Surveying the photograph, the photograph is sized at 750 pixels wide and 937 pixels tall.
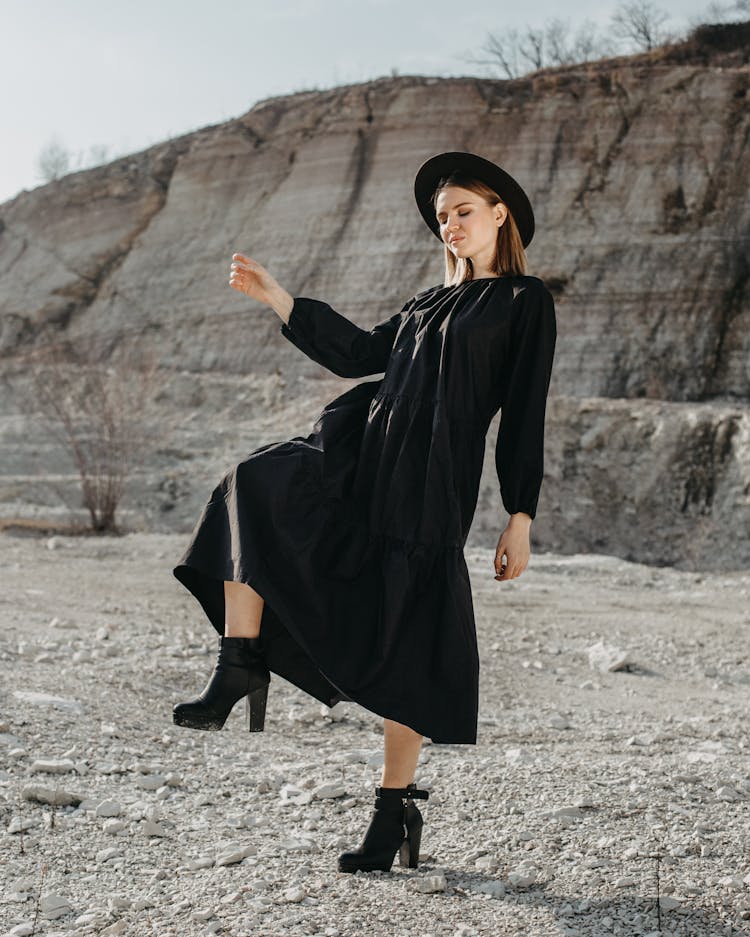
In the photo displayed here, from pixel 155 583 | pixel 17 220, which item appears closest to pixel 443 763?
pixel 155 583

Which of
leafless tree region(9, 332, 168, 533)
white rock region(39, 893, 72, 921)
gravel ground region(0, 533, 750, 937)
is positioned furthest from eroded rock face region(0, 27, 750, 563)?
white rock region(39, 893, 72, 921)

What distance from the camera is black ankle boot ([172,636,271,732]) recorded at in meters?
2.82

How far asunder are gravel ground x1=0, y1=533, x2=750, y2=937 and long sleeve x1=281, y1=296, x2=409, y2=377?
1.49 m

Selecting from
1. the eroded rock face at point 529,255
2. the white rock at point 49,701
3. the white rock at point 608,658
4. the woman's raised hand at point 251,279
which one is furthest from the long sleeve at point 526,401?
the eroded rock face at point 529,255

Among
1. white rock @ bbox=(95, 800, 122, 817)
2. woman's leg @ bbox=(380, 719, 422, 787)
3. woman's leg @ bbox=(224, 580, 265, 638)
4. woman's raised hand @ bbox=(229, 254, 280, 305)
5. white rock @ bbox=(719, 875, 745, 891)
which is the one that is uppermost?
woman's raised hand @ bbox=(229, 254, 280, 305)

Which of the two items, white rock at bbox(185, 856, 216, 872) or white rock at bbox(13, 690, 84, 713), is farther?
white rock at bbox(13, 690, 84, 713)

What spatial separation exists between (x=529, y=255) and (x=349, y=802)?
1693cm

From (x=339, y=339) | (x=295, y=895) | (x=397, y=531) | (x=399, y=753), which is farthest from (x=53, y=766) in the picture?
(x=339, y=339)

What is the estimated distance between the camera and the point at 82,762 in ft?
12.8

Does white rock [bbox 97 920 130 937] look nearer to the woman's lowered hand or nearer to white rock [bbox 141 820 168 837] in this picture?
white rock [bbox 141 820 168 837]

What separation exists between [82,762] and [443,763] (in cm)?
139

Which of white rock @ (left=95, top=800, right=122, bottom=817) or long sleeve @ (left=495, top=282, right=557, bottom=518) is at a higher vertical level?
long sleeve @ (left=495, top=282, right=557, bottom=518)

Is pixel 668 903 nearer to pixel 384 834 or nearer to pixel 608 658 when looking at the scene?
pixel 384 834

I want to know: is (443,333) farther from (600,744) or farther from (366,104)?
(366,104)
